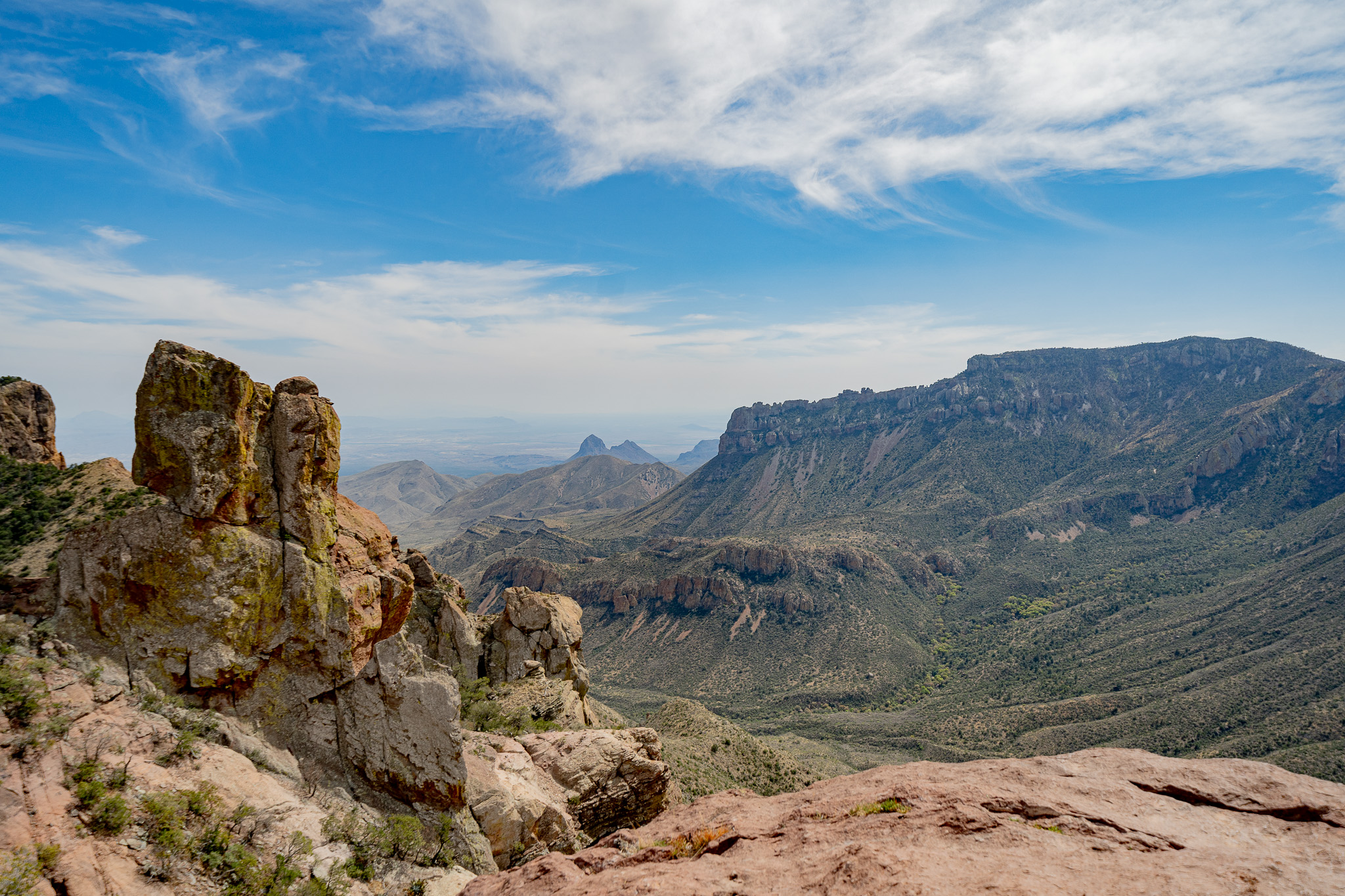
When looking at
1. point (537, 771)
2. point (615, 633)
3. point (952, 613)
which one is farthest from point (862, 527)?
point (537, 771)

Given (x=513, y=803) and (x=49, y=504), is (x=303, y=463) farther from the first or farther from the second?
(x=513, y=803)

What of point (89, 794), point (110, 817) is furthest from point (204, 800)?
point (89, 794)

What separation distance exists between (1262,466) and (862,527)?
401ft

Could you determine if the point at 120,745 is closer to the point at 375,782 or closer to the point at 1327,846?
the point at 375,782

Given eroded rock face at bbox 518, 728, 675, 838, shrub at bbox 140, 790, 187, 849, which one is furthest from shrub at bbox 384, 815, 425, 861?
eroded rock face at bbox 518, 728, 675, 838

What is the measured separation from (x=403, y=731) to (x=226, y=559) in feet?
32.5

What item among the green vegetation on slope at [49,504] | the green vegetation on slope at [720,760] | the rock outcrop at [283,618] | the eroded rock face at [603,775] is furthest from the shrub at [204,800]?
the green vegetation on slope at [720,760]

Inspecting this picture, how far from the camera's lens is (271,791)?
19.6m

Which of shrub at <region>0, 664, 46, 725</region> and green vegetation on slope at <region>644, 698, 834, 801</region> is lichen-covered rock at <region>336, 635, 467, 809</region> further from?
green vegetation on slope at <region>644, 698, 834, 801</region>

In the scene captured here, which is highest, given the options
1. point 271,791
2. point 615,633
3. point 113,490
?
point 113,490

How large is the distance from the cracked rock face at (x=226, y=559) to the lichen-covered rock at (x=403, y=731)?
1.03 m

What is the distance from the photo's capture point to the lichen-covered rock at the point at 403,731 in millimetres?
23609

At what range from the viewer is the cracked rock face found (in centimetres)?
1973

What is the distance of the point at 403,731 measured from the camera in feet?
78.6
